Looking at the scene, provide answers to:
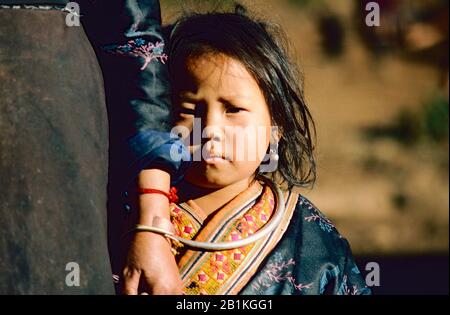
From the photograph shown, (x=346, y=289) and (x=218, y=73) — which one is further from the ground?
(x=218, y=73)

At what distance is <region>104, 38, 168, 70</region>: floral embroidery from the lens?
235 cm

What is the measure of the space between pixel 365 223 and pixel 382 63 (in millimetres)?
1001

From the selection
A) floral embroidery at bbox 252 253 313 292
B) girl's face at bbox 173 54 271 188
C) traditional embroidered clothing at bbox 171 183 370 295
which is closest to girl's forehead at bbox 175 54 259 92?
girl's face at bbox 173 54 271 188

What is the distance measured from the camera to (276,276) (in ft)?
8.30

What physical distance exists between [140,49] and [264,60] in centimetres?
46

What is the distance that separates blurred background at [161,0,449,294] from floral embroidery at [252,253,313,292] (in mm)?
2496

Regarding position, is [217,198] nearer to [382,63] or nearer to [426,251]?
[426,251]

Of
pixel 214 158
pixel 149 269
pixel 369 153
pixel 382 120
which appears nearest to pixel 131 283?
pixel 149 269

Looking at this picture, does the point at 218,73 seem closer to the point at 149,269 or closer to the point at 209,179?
the point at 209,179

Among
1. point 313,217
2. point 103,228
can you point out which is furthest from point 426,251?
point 103,228

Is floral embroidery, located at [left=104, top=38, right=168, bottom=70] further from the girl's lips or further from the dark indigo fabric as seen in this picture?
the dark indigo fabric

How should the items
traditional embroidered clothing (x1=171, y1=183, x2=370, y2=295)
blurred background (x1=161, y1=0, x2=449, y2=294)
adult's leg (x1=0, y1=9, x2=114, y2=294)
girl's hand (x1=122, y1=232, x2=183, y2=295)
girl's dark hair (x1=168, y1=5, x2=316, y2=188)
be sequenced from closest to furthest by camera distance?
1. adult's leg (x1=0, y1=9, x2=114, y2=294)
2. girl's hand (x1=122, y1=232, x2=183, y2=295)
3. traditional embroidered clothing (x1=171, y1=183, x2=370, y2=295)
4. girl's dark hair (x1=168, y1=5, x2=316, y2=188)
5. blurred background (x1=161, y1=0, x2=449, y2=294)

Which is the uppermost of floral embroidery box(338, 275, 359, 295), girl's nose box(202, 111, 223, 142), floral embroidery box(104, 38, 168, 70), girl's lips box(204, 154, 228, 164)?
floral embroidery box(104, 38, 168, 70)

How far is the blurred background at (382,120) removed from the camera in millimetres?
5242
